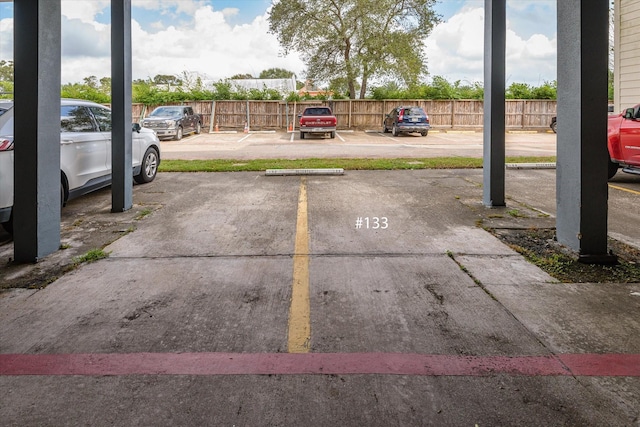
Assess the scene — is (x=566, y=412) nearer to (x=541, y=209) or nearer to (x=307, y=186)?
(x=541, y=209)

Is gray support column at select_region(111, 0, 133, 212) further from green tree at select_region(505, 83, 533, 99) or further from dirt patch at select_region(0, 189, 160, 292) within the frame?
green tree at select_region(505, 83, 533, 99)

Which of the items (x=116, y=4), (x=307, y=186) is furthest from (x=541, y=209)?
(x=116, y=4)

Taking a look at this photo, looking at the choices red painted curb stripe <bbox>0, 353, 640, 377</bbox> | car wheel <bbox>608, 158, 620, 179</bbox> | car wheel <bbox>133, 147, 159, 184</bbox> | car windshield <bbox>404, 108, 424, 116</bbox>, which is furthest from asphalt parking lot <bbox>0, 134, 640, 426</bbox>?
car windshield <bbox>404, 108, 424, 116</bbox>

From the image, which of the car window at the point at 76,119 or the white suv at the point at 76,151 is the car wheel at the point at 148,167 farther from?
the car window at the point at 76,119

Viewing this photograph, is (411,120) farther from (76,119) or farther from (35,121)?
(35,121)

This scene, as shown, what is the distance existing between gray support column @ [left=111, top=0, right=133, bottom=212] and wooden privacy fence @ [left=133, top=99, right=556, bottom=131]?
85.7ft

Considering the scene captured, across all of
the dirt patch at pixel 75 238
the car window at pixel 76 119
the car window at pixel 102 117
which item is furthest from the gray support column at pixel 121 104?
the car window at pixel 102 117

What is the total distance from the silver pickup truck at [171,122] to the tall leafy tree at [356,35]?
12138 millimetres

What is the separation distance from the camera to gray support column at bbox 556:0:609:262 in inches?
180

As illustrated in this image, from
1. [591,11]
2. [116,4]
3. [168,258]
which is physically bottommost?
[168,258]

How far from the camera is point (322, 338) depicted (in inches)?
124

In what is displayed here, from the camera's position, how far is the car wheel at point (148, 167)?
9.80 meters

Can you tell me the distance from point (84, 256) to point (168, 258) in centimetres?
90

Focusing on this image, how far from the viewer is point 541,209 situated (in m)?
7.42
